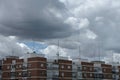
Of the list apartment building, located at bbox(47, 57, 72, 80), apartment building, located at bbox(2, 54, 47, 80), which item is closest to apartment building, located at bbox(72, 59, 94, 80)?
apartment building, located at bbox(47, 57, 72, 80)

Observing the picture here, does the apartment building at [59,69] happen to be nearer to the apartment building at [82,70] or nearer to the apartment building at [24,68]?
the apartment building at [24,68]

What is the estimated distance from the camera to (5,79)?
4882 inches

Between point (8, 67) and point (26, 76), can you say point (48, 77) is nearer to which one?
point (26, 76)

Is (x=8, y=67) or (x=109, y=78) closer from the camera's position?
(x=8, y=67)

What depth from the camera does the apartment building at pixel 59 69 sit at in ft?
371

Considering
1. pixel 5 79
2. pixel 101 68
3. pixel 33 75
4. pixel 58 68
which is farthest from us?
pixel 101 68

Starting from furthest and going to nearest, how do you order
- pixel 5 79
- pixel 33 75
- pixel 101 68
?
pixel 101 68
pixel 5 79
pixel 33 75

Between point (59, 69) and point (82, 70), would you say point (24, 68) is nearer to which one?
point (59, 69)

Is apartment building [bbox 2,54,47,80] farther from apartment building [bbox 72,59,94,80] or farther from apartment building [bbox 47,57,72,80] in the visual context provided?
apartment building [bbox 72,59,94,80]

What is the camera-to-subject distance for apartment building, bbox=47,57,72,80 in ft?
371

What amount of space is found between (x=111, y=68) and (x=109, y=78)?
5446 millimetres

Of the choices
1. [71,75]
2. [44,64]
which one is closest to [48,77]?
[44,64]

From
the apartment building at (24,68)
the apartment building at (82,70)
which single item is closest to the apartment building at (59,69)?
the apartment building at (24,68)

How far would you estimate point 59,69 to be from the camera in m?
116
